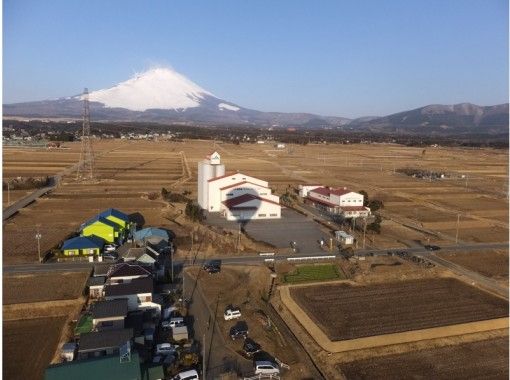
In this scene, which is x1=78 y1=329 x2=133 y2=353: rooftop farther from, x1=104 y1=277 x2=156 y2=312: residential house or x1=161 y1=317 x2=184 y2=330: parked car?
x1=104 y1=277 x2=156 y2=312: residential house

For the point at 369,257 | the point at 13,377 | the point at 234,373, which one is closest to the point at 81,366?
the point at 13,377

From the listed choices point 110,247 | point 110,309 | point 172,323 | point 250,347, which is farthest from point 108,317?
point 110,247

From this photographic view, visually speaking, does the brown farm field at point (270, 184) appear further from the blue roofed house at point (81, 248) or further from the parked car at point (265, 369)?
the parked car at point (265, 369)

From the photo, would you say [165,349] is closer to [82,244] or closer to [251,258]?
[251,258]

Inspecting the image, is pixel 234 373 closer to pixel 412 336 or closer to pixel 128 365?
pixel 128 365

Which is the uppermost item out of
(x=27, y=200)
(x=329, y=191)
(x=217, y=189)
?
(x=217, y=189)

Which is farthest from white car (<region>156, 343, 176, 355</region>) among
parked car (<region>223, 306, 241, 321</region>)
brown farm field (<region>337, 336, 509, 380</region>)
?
brown farm field (<region>337, 336, 509, 380</region>)
